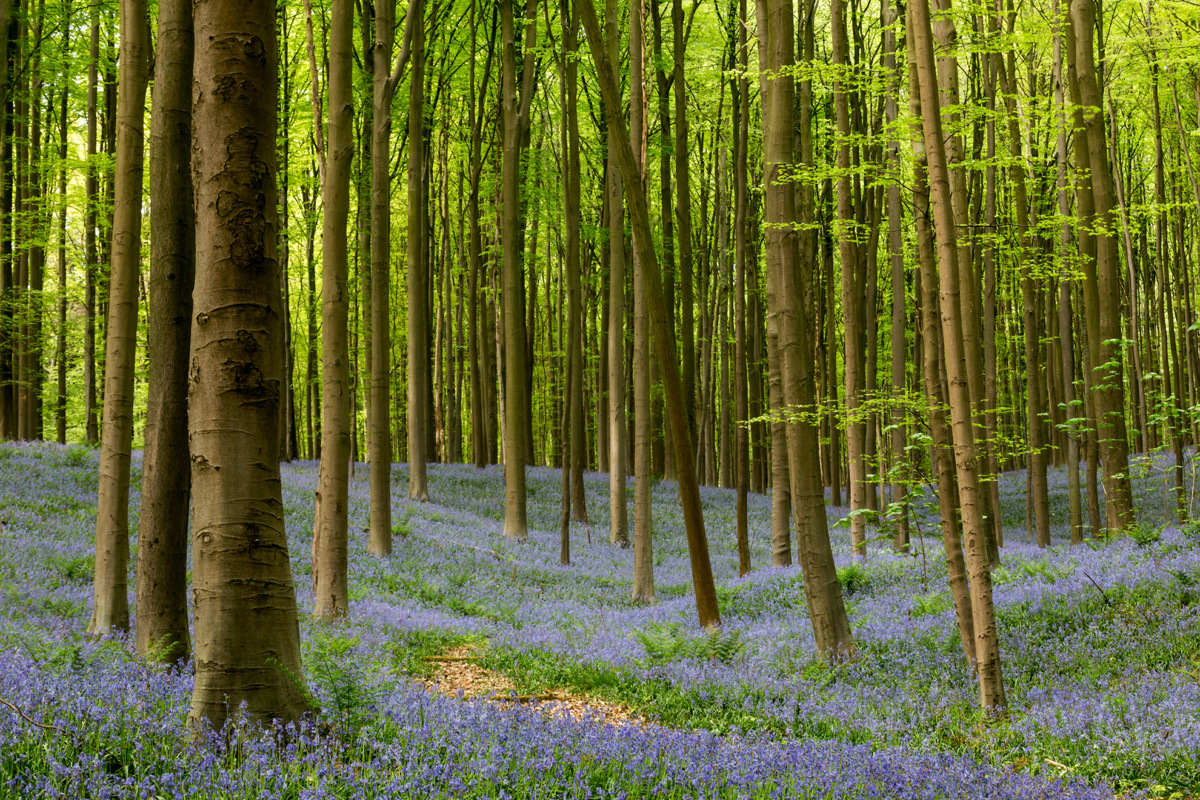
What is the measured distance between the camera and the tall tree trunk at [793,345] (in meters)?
8.68

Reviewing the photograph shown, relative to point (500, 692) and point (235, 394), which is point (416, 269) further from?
point (235, 394)

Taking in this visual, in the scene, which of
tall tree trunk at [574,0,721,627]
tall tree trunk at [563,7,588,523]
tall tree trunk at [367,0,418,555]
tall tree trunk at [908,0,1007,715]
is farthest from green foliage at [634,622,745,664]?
tall tree trunk at [563,7,588,523]

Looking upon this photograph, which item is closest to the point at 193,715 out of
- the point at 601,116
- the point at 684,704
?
the point at 684,704

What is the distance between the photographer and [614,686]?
25.0ft

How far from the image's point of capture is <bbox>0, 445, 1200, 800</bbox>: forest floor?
3580mm

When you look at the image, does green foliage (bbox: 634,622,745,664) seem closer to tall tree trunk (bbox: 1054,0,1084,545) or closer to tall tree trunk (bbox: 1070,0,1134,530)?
tall tree trunk (bbox: 1054,0,1084,545)

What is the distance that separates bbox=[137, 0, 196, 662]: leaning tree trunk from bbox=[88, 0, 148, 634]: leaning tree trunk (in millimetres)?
1311

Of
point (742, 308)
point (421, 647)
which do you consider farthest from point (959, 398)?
point (742, 308)

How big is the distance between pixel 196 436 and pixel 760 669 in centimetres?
651

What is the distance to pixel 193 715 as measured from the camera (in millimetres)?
3898

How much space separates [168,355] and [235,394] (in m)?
2.39

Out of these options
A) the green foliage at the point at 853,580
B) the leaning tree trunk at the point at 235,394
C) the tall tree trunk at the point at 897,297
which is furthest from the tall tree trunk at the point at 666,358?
the tall tree trunk at the point at 897,297

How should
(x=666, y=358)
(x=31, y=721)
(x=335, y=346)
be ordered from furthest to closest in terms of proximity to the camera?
(x=335, y=346) → (x=666, y=358) → (x=31, y=721)

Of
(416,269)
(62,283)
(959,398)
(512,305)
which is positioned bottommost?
(959,398)
